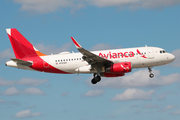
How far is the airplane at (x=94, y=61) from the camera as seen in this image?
59.2m

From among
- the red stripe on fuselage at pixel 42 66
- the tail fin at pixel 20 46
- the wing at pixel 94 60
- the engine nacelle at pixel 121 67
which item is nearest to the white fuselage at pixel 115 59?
the red stripe on fuselage at pixel 42 66

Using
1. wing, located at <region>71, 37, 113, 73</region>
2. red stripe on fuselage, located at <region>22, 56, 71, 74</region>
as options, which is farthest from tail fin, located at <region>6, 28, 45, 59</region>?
wing, located at <region>71, 37, 113, 73</region>

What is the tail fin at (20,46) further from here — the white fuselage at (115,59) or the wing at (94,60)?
the wing at (94,60)

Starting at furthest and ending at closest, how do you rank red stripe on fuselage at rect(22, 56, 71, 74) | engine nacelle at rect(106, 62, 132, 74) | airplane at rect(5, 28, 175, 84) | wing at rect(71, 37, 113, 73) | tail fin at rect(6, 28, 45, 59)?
tail fin at rect(6, 28, 45, 59)
red stripe on fuselage at rect(22, 56, 71, 74)
airplane at rect(5, 28, 175, 84)
engine nacelle at rect(106, 62, 132, 74)
wing at rect(71, 37, 113, 73)

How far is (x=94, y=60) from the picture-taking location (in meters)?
58.4

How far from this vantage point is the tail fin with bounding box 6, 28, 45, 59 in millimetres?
62688

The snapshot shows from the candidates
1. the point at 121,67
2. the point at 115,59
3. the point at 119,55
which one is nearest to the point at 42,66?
the point at 115,59

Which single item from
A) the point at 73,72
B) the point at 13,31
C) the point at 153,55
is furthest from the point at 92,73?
the point at 13,31

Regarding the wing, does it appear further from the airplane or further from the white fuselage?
the white fuselage

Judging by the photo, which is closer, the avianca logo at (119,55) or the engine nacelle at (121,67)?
the engine nacelle at (121,67)

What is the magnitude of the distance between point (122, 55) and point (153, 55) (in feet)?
19.3

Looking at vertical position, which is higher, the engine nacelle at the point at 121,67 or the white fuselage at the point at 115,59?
the white fuselage at the point at 115,59

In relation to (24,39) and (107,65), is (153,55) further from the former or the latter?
(24,39)

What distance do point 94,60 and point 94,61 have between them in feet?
0.93
